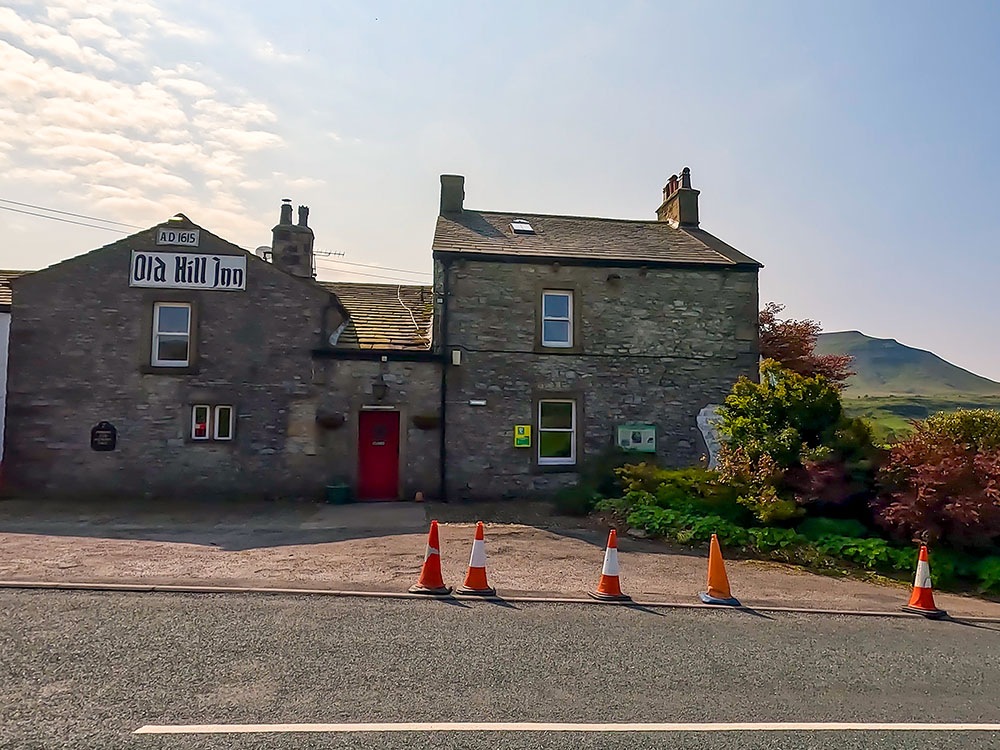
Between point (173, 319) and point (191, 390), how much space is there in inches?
66.8

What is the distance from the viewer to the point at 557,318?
635 inches

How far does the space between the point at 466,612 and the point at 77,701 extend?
3.56 meters

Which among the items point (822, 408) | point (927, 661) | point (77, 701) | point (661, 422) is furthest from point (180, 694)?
point (661, 422)

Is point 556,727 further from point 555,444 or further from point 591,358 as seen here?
point 591,358

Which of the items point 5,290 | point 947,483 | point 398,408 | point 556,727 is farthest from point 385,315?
point 556,727

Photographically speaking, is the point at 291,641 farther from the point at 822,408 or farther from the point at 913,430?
the point at 913,430

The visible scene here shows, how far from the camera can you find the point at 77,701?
4492 millimetres

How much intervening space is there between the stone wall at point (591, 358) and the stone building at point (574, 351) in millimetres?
25

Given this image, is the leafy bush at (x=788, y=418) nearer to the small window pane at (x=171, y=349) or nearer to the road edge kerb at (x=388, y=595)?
the road edge kerb at (x=388, y=595)

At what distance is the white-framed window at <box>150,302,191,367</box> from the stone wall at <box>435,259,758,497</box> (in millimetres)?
5878

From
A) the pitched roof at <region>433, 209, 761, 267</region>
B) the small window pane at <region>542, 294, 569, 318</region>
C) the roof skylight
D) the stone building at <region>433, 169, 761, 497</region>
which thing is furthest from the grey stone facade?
the roof skylight

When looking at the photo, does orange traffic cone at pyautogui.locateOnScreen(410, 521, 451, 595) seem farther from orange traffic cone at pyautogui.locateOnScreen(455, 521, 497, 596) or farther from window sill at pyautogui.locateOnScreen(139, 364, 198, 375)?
window sill at pyautogui.locateOnScreen(139, 364, 198, 375)

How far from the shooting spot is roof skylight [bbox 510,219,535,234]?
1782 cm

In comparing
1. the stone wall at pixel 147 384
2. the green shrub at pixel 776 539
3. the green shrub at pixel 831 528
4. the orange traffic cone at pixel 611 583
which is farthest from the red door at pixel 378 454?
the green shrub at pixel 831 528
